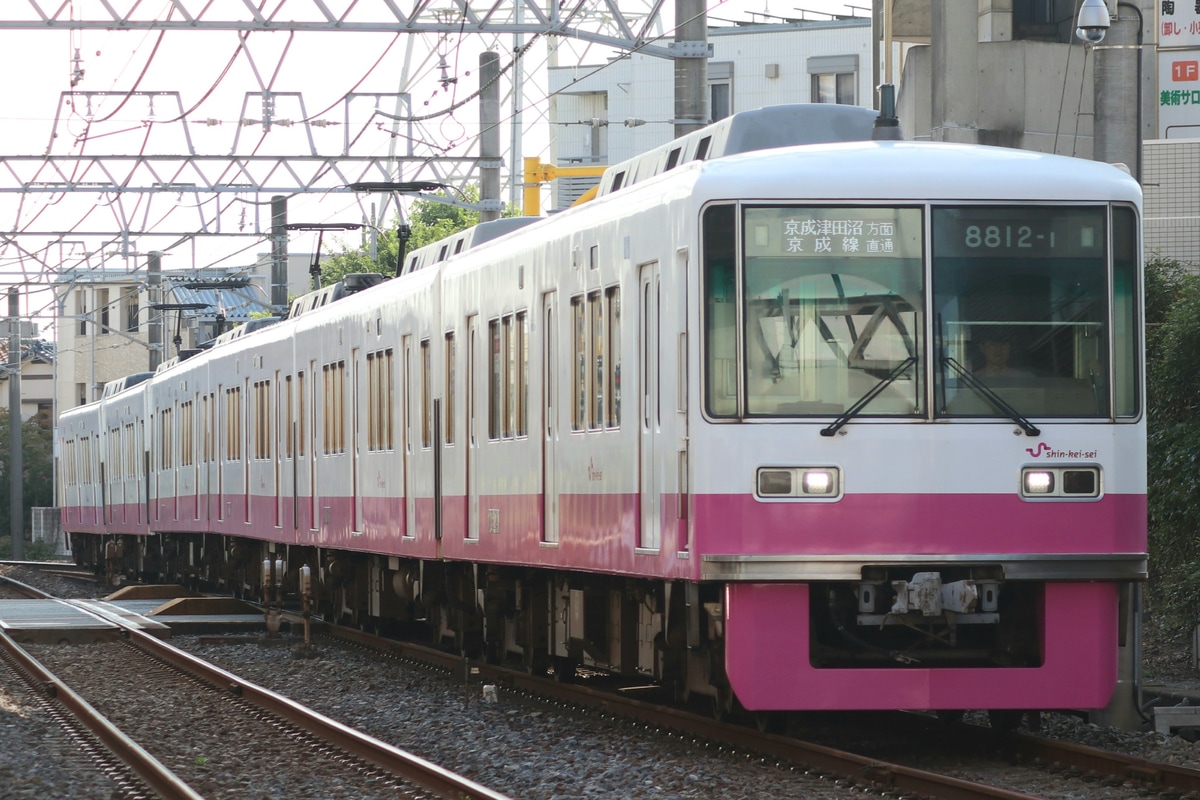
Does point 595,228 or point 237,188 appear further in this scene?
point 237,188

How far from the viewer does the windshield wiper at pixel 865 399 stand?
364 inches

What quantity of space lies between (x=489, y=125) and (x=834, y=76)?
3025cm

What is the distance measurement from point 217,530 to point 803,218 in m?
18.0

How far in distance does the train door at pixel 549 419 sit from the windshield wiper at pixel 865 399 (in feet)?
9.42

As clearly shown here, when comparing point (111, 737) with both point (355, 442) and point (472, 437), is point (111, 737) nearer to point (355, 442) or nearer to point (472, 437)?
point (472, 437)

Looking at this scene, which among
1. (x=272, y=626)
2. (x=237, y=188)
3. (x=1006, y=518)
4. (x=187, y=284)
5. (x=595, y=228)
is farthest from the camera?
(x=187, y=284)

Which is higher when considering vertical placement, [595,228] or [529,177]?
[529,177]

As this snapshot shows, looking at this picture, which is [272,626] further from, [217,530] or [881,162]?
[881,162]

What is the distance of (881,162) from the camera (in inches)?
378

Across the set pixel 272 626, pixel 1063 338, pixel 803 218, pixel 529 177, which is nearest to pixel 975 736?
pixel 1063 338

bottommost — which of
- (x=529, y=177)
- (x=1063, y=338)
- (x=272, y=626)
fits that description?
(x=272, y=626)

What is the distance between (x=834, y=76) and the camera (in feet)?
177

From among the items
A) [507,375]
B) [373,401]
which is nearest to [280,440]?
[373,401]

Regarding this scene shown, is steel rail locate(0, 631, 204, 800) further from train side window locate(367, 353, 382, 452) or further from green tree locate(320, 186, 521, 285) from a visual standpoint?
green tree locate(320, 186, 521, 285)
